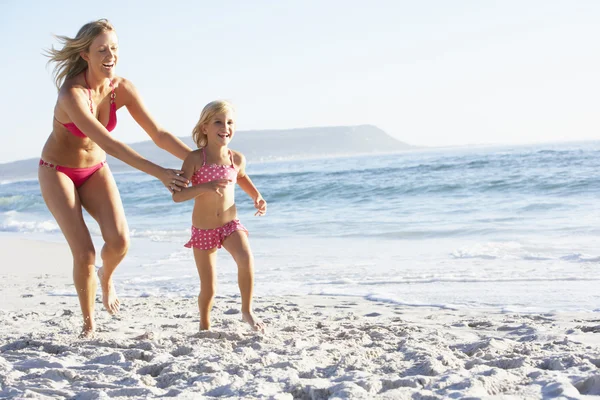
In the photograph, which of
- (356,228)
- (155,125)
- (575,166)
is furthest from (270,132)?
(155,125)

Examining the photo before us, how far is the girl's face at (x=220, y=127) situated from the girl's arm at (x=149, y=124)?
21 cm

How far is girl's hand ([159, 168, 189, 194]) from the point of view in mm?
3643

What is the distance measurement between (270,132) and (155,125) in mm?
101058

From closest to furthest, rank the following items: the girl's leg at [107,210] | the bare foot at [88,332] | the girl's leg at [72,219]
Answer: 1. the girl's leg at [72,219]
2. the girl's leg at [107,210]
3. the bare foot at [88,332]

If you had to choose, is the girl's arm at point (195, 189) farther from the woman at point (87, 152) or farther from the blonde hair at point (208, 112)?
the blonde hair at point (208, 112)

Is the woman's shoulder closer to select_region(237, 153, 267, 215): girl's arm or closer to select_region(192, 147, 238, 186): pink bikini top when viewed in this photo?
select_region(192, 147, 238, 186): pink bikini top

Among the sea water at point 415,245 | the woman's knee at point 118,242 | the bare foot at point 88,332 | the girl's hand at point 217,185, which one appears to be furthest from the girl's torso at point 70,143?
the sea water at point 415,245

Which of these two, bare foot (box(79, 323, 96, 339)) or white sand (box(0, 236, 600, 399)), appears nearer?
white sand (box(0, 236, 600, 399))

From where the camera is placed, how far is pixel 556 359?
3199 mm

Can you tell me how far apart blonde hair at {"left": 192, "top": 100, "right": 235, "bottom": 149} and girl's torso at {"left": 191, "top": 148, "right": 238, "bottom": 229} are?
102 mm

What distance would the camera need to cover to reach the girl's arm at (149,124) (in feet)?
13.5

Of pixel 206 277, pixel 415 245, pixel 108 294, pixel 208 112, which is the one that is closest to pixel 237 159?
pixel 208 112

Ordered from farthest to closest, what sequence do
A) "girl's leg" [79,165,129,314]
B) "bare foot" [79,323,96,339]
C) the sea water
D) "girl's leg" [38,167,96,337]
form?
the sea water
"bare foot" [79,323,96,339]
"girl's leg" [79,165,129,314]
"girl's leg" [38,167,96,337]

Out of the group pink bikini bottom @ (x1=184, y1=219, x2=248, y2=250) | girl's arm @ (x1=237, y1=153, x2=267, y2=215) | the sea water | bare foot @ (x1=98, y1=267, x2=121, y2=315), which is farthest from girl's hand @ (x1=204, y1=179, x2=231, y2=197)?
the sea water
